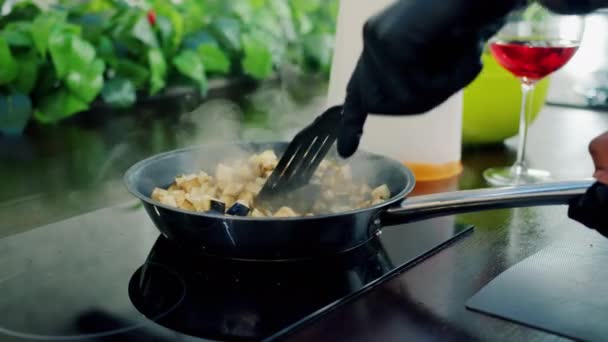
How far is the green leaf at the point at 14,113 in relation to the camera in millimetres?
1298

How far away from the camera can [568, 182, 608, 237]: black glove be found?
516 millimetres

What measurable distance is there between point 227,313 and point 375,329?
13 cm

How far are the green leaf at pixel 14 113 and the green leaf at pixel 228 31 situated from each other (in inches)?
21.3

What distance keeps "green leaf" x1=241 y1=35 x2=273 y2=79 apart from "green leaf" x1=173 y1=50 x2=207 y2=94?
0.59ft

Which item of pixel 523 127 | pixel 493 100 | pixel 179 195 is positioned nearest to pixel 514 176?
pixel 523 127

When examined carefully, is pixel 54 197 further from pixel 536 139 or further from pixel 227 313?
pixel 536 139

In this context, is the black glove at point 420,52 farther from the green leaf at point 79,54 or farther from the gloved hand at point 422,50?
the green leaf at point 79,54

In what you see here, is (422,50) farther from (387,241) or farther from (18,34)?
(18,34)

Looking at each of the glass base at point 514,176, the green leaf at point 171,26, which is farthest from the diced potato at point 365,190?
the green leaf at point 171,26

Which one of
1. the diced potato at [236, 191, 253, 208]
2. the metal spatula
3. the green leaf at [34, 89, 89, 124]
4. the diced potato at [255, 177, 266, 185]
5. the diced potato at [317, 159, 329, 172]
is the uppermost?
the metal spatula

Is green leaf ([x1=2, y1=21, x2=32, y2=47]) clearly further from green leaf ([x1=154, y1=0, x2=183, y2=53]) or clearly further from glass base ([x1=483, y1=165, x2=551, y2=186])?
glass base ([x1=483, y1=165, x2=551, y2=186])

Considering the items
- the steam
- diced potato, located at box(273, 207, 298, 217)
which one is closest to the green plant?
the steam

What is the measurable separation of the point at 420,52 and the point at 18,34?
3.44 ft

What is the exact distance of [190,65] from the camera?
1552 mm
